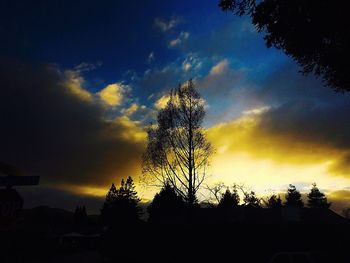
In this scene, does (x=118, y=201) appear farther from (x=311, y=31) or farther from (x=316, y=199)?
(x=311, y=31)

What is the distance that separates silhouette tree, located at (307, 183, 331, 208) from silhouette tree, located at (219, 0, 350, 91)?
353ft

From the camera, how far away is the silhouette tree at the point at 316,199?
109m

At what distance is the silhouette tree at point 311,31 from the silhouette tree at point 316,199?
107622 mm

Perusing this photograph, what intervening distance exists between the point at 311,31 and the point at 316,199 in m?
110

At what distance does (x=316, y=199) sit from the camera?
109938 mm

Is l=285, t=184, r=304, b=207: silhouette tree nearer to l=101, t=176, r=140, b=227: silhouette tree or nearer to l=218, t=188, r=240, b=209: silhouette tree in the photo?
l=218, t=188, r=240, b=209: silhouette tree

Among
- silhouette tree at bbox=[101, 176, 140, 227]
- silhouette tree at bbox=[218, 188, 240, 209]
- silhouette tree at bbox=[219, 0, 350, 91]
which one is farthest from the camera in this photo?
silhouette tree at bbox=[101, 176, 140, 227]

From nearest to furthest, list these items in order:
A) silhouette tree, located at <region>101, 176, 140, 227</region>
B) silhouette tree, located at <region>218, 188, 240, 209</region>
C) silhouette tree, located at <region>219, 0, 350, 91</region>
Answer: silhouette tree, located at <region>219, 0, 350, 91</region> < silhouette tree, located at <region>218, 188, 240, 209</region> < silhouette tree, located at <region>101, 176, 140, 227</region>

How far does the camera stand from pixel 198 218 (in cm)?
4622

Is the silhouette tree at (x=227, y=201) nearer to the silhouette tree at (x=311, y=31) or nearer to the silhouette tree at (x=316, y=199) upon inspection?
the silhouette tree at (x=316, y=199)

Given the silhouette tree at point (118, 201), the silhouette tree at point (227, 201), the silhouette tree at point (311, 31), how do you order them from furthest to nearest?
the silhouette tree at point (118, 201)
the silhouette tree at point (227, 201)
the silhouette tree at point (311, 31)

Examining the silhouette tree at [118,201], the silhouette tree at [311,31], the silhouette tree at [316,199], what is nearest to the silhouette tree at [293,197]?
the silhouette tree at [316,199]

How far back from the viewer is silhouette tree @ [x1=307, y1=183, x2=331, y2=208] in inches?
4291

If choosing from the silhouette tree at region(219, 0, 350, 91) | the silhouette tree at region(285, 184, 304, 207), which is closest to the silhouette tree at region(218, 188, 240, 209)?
the silhouette tree at region(285, 184, 304, 207)
